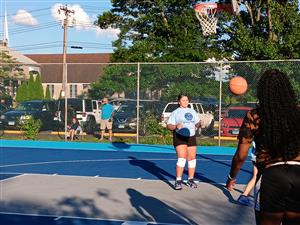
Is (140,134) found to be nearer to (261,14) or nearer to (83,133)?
(83,133)

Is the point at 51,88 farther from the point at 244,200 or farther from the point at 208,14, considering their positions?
the point at 244,200

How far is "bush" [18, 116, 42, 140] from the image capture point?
24578mm

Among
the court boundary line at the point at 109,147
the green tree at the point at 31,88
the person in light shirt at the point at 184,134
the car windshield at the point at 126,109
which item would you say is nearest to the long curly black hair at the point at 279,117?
the person in light shirt at the point at 184,134

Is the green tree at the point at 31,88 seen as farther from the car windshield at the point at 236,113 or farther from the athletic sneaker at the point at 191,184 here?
the athletic sneaker at the point at 191,184

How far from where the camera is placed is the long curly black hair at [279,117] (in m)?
4.59

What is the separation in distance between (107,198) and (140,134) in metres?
12.2

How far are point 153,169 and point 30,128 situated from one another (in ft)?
33.6

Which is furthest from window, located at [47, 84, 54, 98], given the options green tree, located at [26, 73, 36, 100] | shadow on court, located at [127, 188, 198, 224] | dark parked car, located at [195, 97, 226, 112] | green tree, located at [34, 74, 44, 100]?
shadow on court, located at [127, 188, 198, 224]

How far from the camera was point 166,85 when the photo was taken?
75.1 feet

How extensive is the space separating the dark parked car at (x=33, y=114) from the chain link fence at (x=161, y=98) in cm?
6

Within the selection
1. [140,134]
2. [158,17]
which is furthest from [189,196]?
[158,17]

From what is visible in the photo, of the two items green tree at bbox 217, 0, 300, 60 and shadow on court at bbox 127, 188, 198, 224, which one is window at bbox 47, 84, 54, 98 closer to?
green tree at bbox 217, 0, 300, 60

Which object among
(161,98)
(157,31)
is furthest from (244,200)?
(157,31)

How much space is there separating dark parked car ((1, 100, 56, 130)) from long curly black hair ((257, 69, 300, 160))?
20.6 meters
